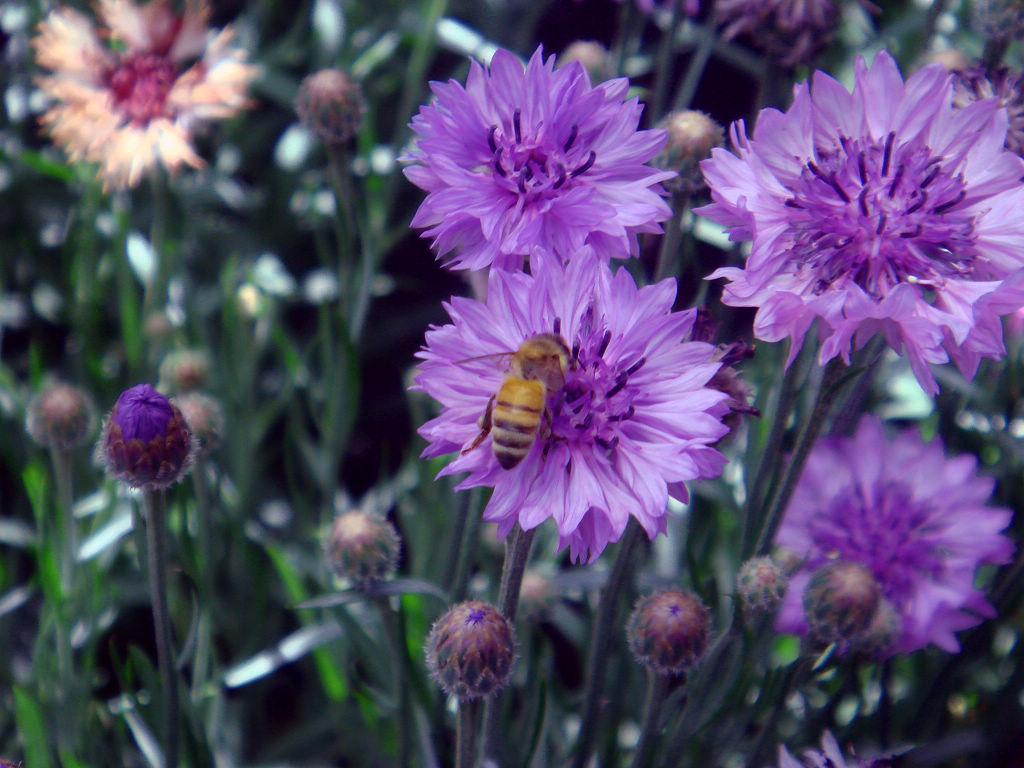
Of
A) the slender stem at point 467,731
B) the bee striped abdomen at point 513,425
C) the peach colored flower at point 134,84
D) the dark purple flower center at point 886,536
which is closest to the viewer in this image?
the bee striped abdomen at point 513,425

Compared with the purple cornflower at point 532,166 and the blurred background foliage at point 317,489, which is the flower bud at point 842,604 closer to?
the blurred background foliage at point 317,489

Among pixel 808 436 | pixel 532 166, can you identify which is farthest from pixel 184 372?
pixel 808 436

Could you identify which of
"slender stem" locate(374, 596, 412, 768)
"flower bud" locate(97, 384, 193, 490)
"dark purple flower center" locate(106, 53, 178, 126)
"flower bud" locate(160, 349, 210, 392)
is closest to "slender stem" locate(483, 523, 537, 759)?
"slender stem" locate(374, 596, 412, 768)

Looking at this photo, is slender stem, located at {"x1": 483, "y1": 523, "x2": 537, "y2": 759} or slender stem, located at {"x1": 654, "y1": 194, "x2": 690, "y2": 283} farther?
slender stem, located at {"x1": 654, "y1": 194, "x2": 690, "y2": 283}

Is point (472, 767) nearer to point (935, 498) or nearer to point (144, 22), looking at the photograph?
point (935, 498)

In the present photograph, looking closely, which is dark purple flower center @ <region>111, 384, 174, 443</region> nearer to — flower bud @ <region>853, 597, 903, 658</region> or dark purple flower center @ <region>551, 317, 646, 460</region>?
dark purple flower center @ <region>551, 317, 646, 460</region>

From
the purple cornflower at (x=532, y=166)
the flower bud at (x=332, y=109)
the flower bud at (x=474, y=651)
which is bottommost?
the flower bud at (x=474, y=651)

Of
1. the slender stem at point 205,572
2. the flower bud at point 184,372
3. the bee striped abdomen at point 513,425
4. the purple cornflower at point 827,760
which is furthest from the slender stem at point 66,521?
the purple cornflower at point 827,760
